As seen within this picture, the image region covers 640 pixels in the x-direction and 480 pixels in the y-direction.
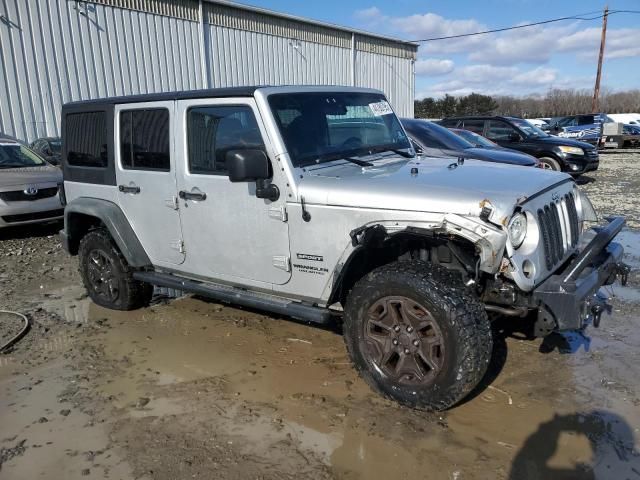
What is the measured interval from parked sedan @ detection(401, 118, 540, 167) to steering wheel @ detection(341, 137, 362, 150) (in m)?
4.47

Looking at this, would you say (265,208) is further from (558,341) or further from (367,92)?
(558,341)

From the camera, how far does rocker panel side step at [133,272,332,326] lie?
3.63 m

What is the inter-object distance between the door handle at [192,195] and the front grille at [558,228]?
2429 millimetres

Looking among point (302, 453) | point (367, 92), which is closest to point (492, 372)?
point (302, 453)

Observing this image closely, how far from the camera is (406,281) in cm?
310

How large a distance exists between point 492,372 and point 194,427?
82.3 inches

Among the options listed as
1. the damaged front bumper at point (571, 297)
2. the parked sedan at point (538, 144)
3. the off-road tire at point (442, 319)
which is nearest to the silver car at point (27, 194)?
the off-road tire at point (442, 319)

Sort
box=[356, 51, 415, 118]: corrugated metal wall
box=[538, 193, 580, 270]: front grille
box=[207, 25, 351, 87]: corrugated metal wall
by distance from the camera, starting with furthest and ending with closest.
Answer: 1. box=[356, 51, 415, 118]: corrugated metal wall
2. box=[207, 25, 351, 87]: corrugated metal wall
3. box=[538, 193, 580, 270]: front grille

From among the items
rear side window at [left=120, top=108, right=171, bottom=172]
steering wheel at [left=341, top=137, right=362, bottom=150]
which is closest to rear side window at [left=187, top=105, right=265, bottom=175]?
rear side window at [left=120, top=108, right=171, bottom=172]

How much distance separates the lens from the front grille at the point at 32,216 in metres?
8.50

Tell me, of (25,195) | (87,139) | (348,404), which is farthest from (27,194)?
(348,404)

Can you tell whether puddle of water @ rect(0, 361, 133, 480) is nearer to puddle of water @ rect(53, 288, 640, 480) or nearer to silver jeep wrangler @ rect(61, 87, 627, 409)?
puddle of water @ rect(53, 288, 640, 480)

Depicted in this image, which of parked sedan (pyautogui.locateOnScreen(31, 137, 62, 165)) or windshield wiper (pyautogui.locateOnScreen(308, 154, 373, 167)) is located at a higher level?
windshield wiper (pyautogui.locateOnScreen(308, 154, 373, 167))

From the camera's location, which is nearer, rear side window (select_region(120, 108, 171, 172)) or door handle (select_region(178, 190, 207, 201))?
door handle (select_region(178, 190, 207, 201))
